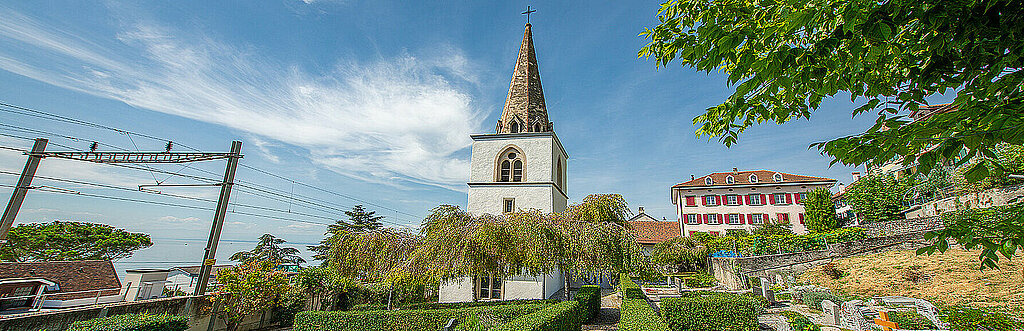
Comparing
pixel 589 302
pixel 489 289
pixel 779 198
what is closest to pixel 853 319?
pixel 589 302

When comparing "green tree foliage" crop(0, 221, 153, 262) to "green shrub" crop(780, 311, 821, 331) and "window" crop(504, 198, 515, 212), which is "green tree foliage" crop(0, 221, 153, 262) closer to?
"window" crop(504, 198, 515, 212)

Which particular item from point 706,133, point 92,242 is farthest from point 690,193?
point 92,242

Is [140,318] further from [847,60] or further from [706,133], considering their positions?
[847,60]

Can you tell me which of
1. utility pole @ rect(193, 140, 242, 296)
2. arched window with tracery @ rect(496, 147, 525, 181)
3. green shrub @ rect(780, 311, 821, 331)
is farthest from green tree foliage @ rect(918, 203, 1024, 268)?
arched window with tracery @ rect(496, 147, 525, 181)

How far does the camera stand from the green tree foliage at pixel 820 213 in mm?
34375

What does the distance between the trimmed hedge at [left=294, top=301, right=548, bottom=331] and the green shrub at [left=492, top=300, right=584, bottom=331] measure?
1345 millimetres

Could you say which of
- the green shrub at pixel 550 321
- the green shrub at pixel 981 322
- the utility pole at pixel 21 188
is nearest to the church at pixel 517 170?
the green shrub at pixel 550 321

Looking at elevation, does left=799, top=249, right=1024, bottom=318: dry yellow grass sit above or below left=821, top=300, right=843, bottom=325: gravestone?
above

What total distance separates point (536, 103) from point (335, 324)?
58.6 feet

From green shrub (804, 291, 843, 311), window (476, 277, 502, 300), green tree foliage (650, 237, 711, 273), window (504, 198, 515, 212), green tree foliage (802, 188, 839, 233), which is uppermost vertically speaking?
green tree foliage (802, 188, 839, 233)

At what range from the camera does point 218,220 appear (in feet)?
52.4

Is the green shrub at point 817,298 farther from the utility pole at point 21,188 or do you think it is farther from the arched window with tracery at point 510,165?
the utility pole at point 21,188

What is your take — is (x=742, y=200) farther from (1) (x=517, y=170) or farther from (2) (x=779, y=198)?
(1) (x=517, y=170)

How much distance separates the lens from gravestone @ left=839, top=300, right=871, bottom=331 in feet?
34.3
